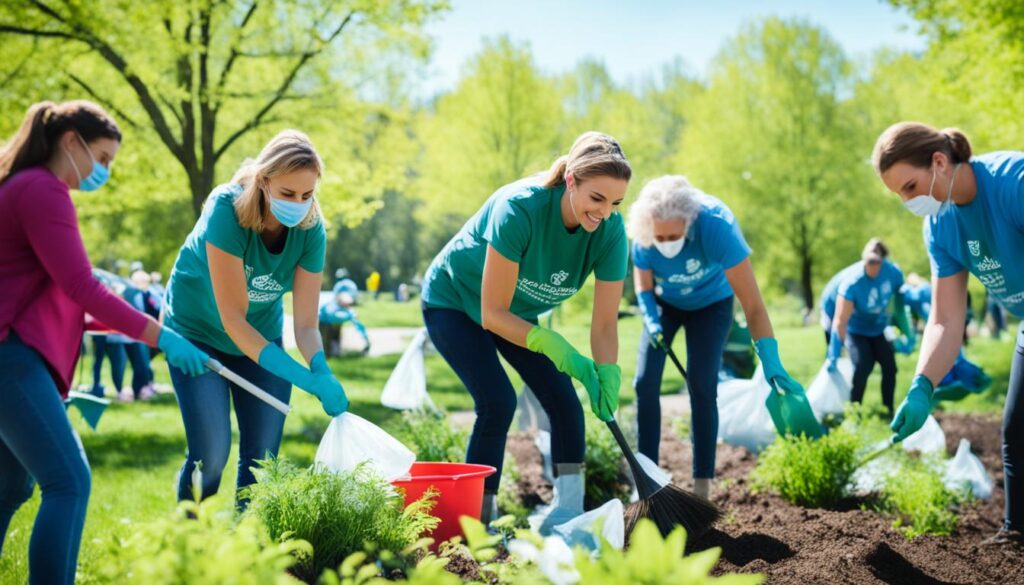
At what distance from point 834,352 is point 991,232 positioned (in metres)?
3.52

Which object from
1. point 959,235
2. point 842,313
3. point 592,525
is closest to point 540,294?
point 592,525

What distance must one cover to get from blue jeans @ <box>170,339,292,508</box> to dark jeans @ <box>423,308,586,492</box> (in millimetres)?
659

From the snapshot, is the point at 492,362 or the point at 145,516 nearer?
the point at 492,362

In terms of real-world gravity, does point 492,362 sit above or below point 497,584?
above

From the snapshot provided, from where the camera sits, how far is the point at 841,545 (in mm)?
3318

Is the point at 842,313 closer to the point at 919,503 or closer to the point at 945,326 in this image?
the point at 919,503

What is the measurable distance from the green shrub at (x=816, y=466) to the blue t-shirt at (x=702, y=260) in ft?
2.67

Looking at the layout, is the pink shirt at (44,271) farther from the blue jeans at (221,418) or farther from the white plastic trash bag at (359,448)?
the white plastic trash bag at (359,448)

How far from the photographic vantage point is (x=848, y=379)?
7125mm

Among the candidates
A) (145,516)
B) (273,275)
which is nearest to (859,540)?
(273,275)

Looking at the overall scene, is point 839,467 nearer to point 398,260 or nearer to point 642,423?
point 642,423

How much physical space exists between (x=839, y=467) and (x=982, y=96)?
8380mm

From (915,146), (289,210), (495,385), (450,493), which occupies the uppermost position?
(915,146)

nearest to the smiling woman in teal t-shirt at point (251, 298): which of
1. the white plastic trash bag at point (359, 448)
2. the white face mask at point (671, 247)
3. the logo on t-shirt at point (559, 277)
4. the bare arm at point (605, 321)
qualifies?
the white plastic trash bag at point (359, 448)
